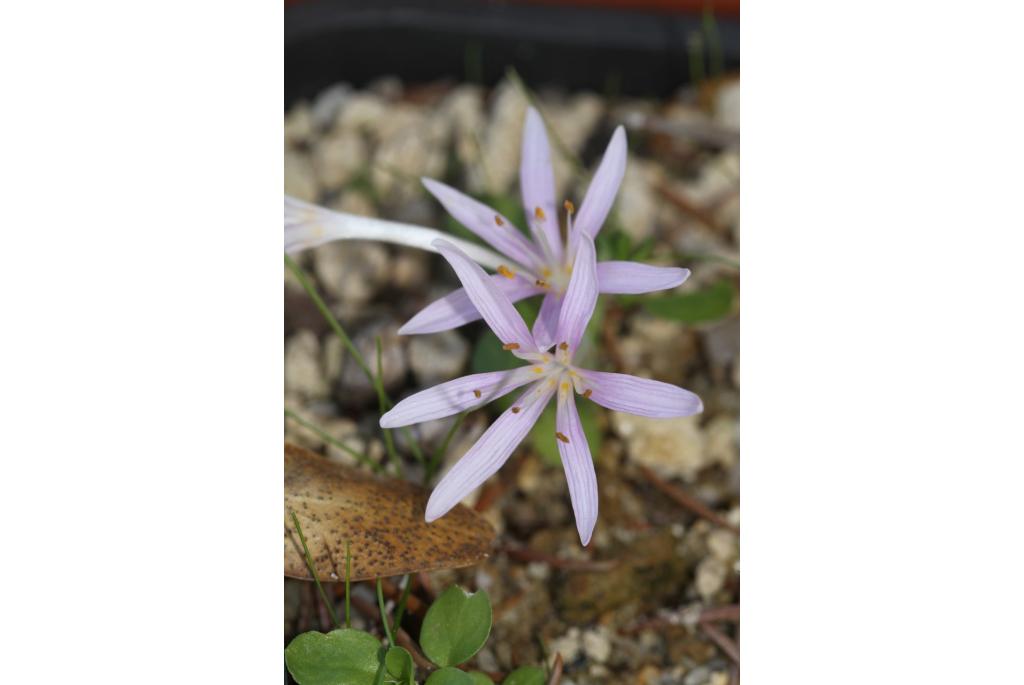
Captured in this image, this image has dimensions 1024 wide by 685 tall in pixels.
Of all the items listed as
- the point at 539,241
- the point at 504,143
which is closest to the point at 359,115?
the point at 504,143

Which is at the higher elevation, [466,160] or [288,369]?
[466,160]

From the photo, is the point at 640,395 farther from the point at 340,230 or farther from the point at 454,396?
the point at 340,230

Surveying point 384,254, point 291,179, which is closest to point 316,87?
point 291,179

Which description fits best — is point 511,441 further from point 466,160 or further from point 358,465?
point 466,160

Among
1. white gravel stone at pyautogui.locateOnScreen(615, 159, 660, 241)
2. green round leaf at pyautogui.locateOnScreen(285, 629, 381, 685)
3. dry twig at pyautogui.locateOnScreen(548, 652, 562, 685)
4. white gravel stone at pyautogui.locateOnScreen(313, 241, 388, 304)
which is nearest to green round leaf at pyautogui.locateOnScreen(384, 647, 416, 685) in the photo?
green round leaf at pyautogui.locateOnScreen(285, 629, 381, 685)

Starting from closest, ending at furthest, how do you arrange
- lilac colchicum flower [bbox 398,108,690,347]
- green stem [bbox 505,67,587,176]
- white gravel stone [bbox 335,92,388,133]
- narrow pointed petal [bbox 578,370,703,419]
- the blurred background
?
narrow pointed petal [bbox 578,370,703,419] → lilac colchicum flower [bbox 398,108,690,347] → the blurred background → green stem [bbox 505,67,587,176] → white gravel stone [bbox 335,92,388,133]

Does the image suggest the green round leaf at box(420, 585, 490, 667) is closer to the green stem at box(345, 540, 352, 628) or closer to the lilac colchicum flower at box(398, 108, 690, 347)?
the green stem at box(345, 540, 352, 628)

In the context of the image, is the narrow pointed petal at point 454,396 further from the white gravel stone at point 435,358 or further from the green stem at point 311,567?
the white gravel stone at point 435,358

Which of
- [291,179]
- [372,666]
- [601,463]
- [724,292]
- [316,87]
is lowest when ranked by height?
[372,666]
